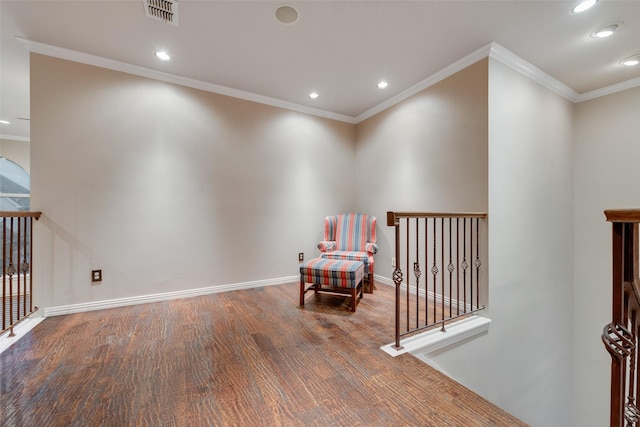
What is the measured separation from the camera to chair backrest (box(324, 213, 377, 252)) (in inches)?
139

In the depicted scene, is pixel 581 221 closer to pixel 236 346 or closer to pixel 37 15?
pixel 236 346

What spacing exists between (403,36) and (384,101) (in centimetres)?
130

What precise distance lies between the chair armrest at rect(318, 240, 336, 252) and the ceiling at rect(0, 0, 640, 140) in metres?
2.04

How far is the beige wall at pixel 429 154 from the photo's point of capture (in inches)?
99.4

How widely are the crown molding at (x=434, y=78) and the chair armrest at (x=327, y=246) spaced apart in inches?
80.8

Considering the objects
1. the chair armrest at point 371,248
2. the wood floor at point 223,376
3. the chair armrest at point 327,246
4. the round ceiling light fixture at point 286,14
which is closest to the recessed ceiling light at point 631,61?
the chair armrest at point 371,248

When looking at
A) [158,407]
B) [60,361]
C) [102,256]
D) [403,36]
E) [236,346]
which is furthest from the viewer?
[102,256]

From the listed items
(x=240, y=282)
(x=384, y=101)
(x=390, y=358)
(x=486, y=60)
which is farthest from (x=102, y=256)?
(x=486, y=60)

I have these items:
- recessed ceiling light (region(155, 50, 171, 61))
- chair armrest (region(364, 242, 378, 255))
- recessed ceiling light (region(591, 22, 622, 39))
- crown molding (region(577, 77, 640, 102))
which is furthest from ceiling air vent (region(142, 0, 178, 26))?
crown molding (region(577, 77, 640, 102))

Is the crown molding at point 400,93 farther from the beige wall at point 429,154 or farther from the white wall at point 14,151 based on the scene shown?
the white wall at point 14,151

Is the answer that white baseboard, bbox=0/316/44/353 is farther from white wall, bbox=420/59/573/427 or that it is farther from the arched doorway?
the arched doorway

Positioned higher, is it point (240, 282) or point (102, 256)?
point (102, 256)

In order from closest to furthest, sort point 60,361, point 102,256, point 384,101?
point 60,361, point 102,256, point 384,101

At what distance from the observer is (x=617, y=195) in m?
3.01
